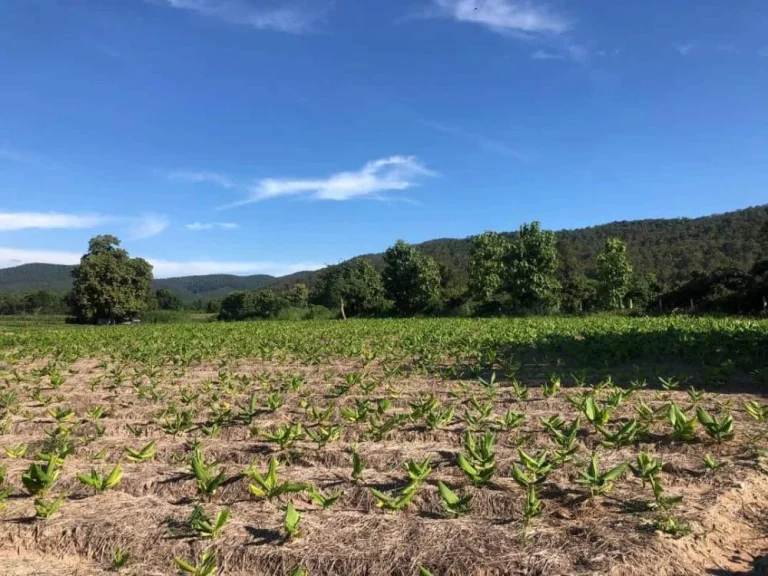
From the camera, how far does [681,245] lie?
77750 millimetres

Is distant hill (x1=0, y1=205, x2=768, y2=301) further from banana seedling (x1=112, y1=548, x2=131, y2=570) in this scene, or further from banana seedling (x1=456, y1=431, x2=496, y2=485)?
banana seedling (x1=112, y1=548, x2=131, y2=570)

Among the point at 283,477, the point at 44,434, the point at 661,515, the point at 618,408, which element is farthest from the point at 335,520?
the point at 44,434

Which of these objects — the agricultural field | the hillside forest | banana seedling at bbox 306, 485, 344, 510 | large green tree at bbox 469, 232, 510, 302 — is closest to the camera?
the agricultural field

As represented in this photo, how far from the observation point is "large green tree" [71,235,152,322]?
54.4 metres

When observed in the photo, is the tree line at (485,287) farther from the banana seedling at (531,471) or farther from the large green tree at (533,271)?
the banana seedling at (531,471)

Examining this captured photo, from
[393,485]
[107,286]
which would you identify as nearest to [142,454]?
[393,485]

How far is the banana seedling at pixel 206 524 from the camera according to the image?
364 cm

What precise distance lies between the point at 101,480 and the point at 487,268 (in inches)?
1582

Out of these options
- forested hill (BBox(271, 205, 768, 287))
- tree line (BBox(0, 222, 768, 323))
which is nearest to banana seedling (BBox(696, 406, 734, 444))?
tree line (BBox(0, 222, 768, 323))

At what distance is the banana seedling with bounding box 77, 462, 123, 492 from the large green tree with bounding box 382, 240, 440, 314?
1689 inches

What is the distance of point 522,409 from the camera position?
678 cm

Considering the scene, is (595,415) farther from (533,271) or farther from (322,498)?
(533,271)

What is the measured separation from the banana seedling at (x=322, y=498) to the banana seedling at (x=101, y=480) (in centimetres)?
177

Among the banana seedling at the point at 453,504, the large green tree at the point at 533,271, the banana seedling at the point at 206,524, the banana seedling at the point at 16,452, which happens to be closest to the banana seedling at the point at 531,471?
the banana seedling at the point at 453,504
